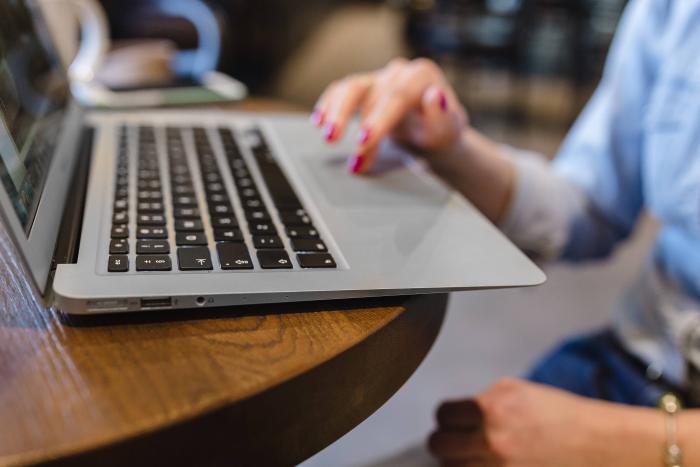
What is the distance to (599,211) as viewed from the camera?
70cm

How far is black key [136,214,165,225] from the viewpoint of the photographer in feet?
1.20

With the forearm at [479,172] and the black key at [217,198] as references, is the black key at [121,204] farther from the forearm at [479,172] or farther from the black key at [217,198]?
the forearm at [479,172]

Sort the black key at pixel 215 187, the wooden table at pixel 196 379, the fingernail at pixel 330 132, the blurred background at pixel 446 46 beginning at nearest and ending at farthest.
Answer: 1. the wooden table at pixel 196 379
2. the black key at pixel 215 187
3. the fingernail at pixel 330 132
4. the blurred background at pixel 446 46

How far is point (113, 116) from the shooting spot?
0.62m

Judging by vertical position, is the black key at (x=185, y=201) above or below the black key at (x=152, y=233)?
below

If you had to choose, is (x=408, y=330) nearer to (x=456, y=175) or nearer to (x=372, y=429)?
(x=456, y=175)

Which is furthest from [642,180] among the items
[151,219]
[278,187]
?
[151,219]

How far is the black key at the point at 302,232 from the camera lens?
0.37 metres

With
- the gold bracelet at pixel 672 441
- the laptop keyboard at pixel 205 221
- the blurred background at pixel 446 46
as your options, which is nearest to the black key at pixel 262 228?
the laptop keyboard at pixel 205 221

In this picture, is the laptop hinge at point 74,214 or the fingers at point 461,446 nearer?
the laptop hinge at point 74,214

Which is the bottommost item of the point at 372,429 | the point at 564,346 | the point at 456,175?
the point at 372,429

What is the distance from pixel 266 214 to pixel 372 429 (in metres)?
0.87

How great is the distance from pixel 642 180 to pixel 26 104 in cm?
61

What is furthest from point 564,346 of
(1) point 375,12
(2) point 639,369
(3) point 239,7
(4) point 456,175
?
(1) point 375,12
